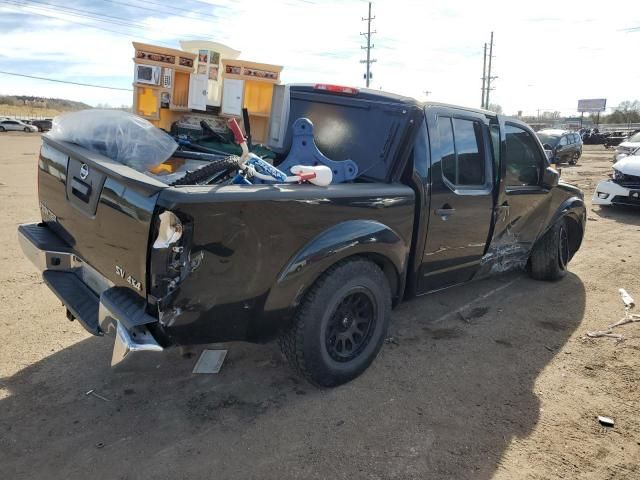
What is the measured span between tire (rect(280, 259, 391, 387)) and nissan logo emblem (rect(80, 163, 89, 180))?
1.45 m

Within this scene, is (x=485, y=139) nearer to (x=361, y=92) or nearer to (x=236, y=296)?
(x=361, y=92)

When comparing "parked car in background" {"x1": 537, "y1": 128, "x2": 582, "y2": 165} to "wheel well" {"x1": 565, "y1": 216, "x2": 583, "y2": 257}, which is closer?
"wheel well" {"x1": 565, "y1": 216, "x2": 583, "y2": 257}

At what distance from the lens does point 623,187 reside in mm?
10195

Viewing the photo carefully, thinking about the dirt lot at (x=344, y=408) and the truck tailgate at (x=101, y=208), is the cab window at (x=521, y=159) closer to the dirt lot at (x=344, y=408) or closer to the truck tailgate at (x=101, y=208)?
the dirt lot at (x=344, y=408)

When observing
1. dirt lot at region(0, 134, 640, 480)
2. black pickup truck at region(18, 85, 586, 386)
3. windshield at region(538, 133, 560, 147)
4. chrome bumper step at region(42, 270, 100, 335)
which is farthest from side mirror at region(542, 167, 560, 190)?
windshield at region(538, 133, 560, 147)

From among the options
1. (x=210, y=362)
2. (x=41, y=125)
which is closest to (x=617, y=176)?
(x=210, y=362)

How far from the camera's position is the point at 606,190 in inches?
412

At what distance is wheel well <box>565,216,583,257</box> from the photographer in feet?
19.0

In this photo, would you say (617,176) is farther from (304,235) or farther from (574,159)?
(574,159)

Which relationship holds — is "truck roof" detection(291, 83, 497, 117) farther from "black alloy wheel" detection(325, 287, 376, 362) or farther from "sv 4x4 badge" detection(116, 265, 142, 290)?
"sv 4x4 badge" detection(116, 265, 142, 290)

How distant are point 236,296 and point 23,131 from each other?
50.3 metres

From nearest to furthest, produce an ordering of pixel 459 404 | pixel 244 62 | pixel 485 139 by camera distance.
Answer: pixel 459 404 → pixel 485 139 → pixel 244 62

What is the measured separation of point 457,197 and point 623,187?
319 inches

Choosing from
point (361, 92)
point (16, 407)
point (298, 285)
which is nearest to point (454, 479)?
point (298, 285)
